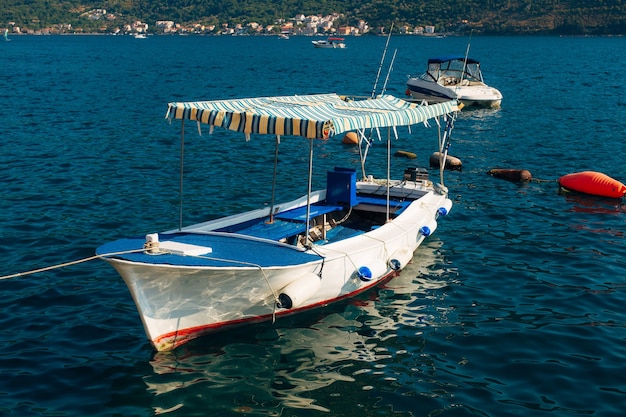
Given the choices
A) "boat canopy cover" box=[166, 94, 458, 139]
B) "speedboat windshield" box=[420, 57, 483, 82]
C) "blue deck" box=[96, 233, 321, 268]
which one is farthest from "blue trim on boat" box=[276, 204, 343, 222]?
"speedboat windshield" box=[420, 57, 483, 82]

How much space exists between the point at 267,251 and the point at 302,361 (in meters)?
2.28

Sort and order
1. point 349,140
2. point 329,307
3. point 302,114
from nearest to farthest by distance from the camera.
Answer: point 302,114, point 329,307, point 349,140

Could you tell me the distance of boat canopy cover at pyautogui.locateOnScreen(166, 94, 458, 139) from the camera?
1331 cm

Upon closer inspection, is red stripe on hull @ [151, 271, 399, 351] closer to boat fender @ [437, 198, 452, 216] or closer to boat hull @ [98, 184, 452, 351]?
boat hull @ [98, 184, 452, 351]

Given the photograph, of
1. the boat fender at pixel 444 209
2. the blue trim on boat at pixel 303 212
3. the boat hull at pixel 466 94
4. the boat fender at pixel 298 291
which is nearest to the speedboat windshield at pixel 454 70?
the boat hull at pixel 466 94

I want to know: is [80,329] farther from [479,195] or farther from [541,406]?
[479,195]

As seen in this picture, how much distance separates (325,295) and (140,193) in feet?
38.1

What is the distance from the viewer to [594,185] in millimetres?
23969

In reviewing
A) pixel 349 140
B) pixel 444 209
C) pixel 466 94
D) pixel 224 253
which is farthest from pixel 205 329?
pixel 466 94

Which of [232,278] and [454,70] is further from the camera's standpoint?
[454,70]

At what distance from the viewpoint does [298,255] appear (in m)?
14.0

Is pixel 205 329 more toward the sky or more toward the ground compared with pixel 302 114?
more toward the ground

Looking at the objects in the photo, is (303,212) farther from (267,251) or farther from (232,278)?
(232,278)

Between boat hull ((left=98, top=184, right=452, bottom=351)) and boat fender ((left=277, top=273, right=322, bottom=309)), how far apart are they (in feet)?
0.06
